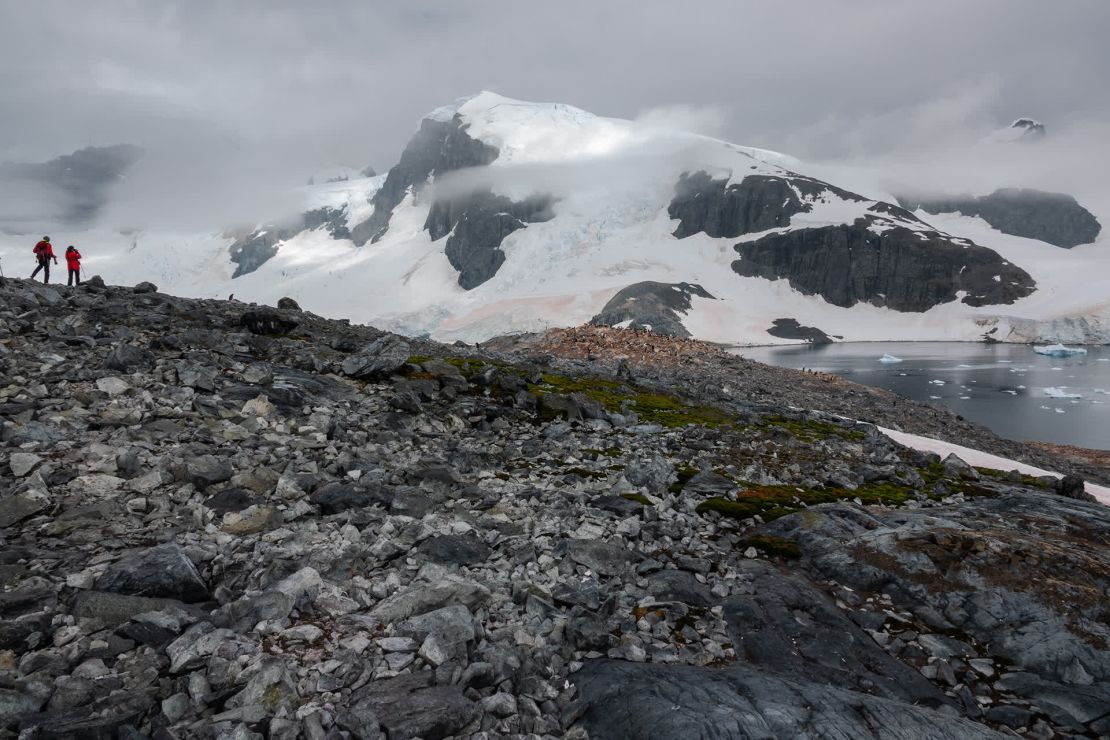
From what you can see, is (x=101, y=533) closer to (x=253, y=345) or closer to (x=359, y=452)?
(x=359, y=452)

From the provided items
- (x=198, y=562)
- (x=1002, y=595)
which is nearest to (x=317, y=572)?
(x=198, y=562)

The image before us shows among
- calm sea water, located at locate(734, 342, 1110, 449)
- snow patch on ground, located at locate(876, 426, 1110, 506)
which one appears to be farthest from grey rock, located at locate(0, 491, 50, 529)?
calm sea water, located at locate(734, 342, 1110, 449)

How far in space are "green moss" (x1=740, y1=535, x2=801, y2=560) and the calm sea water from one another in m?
64.3

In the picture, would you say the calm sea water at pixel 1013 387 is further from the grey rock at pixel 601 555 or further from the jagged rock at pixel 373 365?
the grey rock at pixel 601 555

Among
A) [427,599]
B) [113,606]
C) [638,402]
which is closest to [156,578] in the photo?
[113,606]

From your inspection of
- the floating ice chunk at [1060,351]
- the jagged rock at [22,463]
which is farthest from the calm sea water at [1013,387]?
the jagged rock at [22,463]

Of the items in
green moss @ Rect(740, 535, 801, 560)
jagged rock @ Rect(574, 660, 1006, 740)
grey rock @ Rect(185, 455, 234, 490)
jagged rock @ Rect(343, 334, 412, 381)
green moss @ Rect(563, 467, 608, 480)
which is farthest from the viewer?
jagged rock @ Rect(343, 334, 412, 381)

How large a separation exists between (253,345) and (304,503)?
1309 centimetres

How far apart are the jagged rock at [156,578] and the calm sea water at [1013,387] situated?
239 ft

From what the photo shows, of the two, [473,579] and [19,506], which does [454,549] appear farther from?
[19,506]

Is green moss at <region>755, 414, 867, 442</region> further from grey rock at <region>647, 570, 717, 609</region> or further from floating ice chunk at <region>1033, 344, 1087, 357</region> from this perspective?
floating ice chunk at <region>1033, 344, 1087, 357</region>

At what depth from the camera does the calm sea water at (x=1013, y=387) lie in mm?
64956

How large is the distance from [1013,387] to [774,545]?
110 metres

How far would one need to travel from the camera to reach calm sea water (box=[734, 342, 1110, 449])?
65.0m
